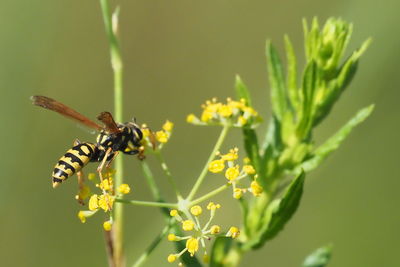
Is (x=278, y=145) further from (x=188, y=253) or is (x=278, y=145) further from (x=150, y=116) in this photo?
(x=150, y=116)

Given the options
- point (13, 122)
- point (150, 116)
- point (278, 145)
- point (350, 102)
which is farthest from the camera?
point (150, 116)

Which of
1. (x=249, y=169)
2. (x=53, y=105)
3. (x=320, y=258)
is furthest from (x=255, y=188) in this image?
(x=53, y=105)

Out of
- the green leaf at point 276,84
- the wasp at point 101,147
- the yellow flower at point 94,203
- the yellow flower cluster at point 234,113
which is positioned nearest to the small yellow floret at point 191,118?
the yellow flower cluster at point 234,113

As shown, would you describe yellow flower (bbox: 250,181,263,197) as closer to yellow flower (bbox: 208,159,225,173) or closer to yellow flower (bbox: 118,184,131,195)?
yellow flower (bbox: 208,159,225,173)

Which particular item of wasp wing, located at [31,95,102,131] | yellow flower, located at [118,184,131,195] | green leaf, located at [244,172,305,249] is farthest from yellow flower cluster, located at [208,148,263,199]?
wasp wing, located at [31,95,102,131]

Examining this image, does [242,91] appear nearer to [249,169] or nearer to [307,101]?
[307,101]

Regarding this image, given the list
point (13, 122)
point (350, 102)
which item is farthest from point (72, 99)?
point (350, 102)
